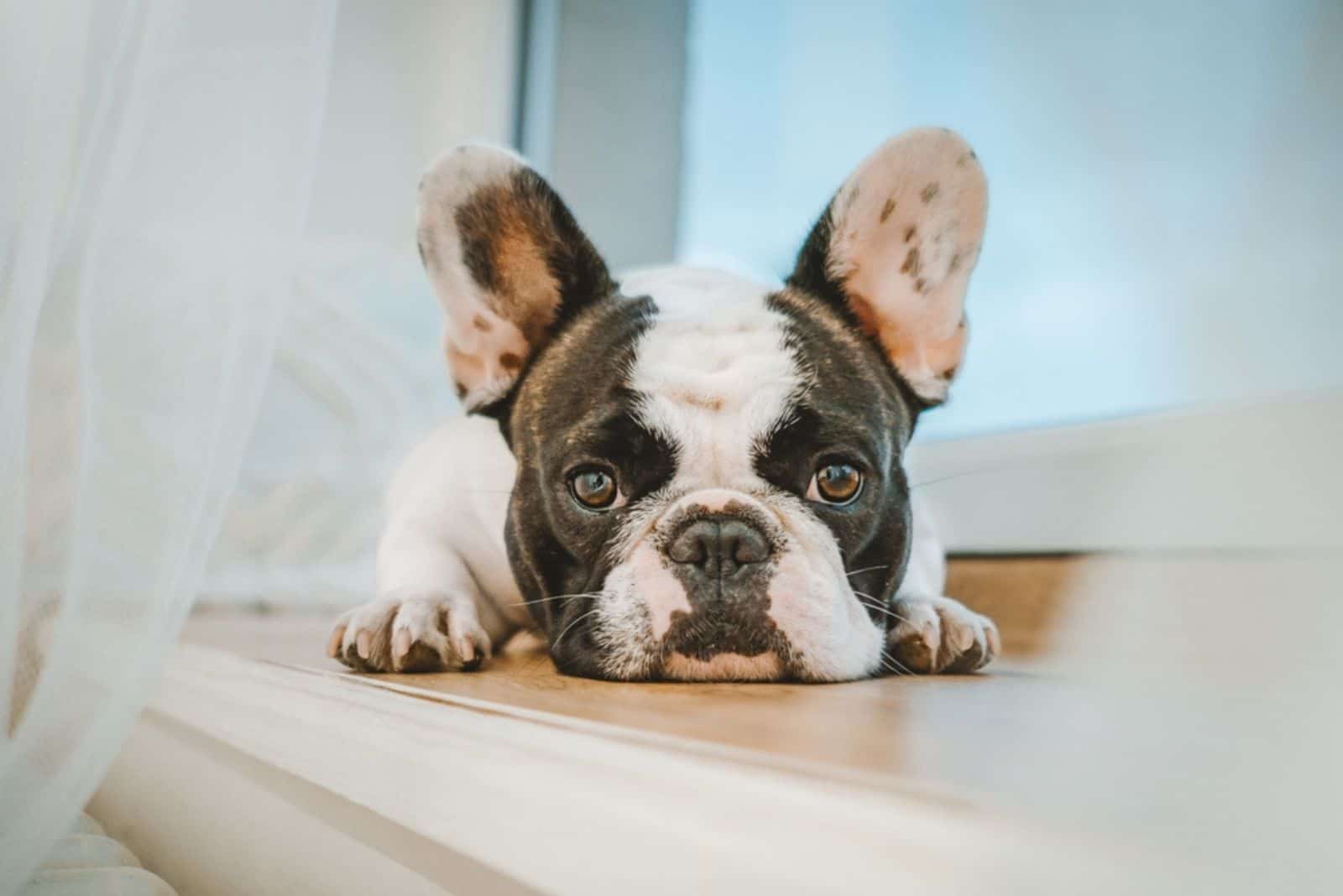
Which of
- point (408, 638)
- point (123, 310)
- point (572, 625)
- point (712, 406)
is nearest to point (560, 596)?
point (572, 625)

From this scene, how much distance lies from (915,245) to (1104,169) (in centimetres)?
77

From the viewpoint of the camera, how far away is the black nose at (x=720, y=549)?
38.4 inches

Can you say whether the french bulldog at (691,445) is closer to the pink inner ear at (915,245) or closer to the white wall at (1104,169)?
the pink inner ear at (915,245)

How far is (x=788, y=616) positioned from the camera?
97 cm

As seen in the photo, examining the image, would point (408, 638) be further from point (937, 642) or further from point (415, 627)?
point (937, 642)

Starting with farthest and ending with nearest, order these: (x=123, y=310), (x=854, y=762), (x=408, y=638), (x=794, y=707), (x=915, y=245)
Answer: (x=915, y=245), (x=408, y=638), (x=123, y=310), (x=794, y=707), (x=854, y=762)

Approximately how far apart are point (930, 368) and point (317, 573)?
66.2 inches

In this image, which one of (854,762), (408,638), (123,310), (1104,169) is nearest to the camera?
(854,762)

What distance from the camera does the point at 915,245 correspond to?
1.22 metres

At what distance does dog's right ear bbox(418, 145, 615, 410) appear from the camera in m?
1.20

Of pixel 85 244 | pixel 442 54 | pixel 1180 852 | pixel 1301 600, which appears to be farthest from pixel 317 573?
pixel 1180 852

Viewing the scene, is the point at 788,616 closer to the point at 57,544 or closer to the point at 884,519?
the point at 884,519

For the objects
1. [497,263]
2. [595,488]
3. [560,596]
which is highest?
[497,263]

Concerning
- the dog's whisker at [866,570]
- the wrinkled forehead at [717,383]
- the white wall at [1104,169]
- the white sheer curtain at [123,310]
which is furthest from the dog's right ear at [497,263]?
the dog's whisker at [866,570]
